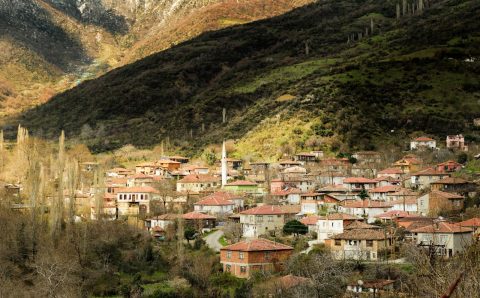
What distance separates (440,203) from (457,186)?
196 inches

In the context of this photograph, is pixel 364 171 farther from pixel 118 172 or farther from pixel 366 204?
pixel 118 172

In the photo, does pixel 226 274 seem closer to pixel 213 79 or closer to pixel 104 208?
pixel 104 208

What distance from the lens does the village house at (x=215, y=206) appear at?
219ft

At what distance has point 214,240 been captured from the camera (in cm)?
5900

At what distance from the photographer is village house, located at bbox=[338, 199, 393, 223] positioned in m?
62.0

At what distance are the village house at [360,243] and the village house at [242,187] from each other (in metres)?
24.6

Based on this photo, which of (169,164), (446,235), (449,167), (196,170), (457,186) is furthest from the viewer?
(169,164)

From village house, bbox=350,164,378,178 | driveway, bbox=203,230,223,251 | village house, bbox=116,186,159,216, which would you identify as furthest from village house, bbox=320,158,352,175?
driveway, bbox=203,230,223,251

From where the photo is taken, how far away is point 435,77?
10931 cm

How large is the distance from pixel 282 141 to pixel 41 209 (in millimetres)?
41126

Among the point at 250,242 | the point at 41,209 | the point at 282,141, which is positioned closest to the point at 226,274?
the point at 250,242

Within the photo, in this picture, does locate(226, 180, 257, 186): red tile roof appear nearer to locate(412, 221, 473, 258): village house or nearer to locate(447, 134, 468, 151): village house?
locate(447, 134, 468, 151): village house

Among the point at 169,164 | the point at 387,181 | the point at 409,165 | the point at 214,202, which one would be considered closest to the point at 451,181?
the point at 387,181

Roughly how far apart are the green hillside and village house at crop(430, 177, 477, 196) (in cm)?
2550
